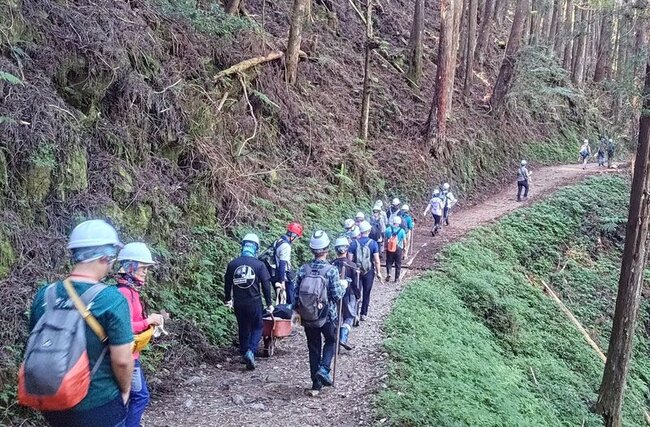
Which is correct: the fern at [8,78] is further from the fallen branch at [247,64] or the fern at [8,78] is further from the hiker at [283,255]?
the fallen branch at [247,64]

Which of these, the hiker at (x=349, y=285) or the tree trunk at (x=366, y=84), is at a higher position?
the tree trunk at (x=366, y=84)

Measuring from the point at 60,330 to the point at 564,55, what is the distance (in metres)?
44.8

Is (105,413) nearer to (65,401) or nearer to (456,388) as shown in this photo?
(65,401)

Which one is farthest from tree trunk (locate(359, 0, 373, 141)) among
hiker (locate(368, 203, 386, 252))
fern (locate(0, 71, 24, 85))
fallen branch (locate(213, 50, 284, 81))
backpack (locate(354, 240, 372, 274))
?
fern (locate(0, 71, 24, 85))

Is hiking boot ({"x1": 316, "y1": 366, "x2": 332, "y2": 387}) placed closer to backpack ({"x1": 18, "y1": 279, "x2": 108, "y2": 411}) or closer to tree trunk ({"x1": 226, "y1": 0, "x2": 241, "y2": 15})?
backpack ({"x1": 18, "y1": 279, "x2": 108, "y2": 411})

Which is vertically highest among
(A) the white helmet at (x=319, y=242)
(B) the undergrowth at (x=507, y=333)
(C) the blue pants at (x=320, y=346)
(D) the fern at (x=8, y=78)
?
(D) the fern at (x=8, y=78)

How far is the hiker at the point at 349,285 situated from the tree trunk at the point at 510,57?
22179mm

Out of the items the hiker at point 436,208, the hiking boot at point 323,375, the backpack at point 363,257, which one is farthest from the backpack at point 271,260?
the hiker at point 436,208

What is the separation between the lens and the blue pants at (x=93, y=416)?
2.96 m

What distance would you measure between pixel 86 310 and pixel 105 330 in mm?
153

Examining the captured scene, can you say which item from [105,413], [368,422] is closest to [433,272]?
[368,422]

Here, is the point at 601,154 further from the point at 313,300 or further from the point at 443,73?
the point at 313,300

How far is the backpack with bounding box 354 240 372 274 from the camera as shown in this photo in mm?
9977

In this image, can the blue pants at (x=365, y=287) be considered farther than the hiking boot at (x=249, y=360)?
Yes
